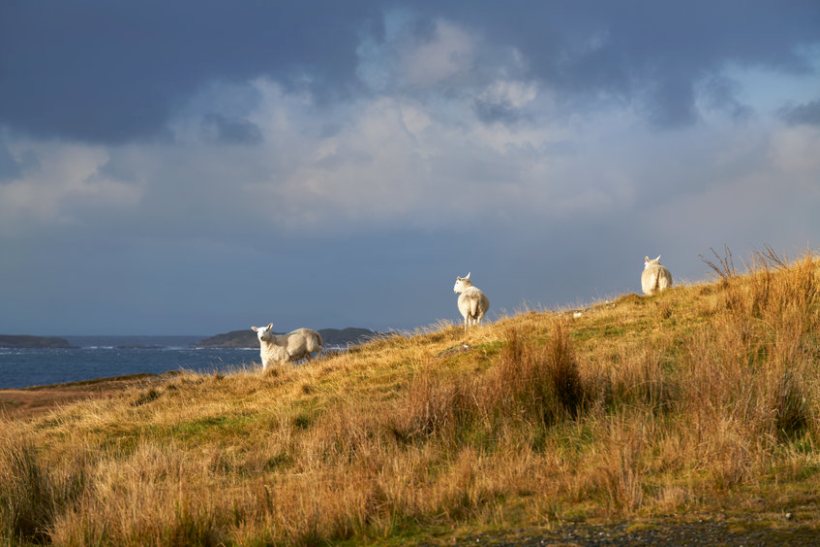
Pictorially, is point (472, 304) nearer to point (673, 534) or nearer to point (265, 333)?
point (265, 333)

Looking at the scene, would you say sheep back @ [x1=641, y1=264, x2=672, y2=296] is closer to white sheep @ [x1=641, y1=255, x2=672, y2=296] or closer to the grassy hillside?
white sheep @ [x1=641, y1=255, x2=672, y2=296]

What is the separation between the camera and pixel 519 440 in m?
9.79

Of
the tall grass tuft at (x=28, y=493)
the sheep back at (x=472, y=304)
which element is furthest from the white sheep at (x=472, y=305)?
the tall grass tuft at (x=28, y=493)

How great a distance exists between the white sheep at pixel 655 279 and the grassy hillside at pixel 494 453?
9255mm

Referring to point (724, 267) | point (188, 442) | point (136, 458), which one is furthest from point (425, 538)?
point (724, 267)

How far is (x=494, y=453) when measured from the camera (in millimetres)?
9375

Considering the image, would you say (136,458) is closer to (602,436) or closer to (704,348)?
(602,436)

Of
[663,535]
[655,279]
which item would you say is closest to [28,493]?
[663,535]

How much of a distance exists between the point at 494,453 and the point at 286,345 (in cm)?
1737

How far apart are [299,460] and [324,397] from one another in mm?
6089

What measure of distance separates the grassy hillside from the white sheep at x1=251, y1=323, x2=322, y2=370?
9854 millimetres

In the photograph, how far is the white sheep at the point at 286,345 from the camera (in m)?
25.8

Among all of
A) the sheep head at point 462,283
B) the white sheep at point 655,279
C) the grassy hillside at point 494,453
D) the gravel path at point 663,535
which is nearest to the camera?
the gravel path at point 663,535

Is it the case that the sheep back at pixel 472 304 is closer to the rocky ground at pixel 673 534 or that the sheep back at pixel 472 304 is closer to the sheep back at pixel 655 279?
the sheep back at pixel 655 279
